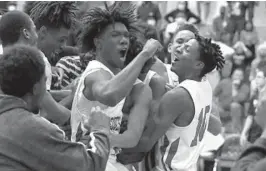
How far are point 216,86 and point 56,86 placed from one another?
9.15m

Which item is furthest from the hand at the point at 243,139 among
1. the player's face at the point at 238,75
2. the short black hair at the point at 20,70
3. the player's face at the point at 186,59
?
the short black hair at the point at 20,70

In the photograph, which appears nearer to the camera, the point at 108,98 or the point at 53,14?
the point at 108,98

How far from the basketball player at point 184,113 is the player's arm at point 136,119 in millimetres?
242

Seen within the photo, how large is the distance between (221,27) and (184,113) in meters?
12.8

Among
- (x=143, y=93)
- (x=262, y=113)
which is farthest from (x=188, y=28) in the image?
(x=262, y=113)

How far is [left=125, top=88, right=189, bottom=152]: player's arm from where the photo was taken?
574 cm

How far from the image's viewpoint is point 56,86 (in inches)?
270

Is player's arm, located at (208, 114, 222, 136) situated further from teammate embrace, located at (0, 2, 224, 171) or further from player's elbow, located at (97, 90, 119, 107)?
player's elbow, located at (97, 90, 119, 107)

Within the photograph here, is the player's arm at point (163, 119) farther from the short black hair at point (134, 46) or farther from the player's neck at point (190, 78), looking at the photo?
the short black hair at point (134, 46)

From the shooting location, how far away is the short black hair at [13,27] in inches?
219

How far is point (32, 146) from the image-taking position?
4.17 metres

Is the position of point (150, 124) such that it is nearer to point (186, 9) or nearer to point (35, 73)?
point (35, 73)

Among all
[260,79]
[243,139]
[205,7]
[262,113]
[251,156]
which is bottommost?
[205,7]

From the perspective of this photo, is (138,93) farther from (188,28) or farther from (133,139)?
(188,28)
